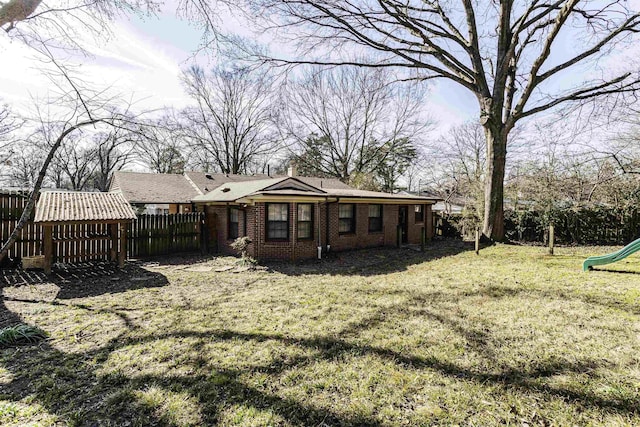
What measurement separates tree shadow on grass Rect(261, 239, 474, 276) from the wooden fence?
438 centimetres

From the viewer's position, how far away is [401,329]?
4219 mm

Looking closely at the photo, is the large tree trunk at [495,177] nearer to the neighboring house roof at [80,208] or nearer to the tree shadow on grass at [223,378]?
the tree shadow on grass at [223,378]

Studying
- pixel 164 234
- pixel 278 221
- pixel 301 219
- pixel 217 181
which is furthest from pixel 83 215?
pixel 217 181

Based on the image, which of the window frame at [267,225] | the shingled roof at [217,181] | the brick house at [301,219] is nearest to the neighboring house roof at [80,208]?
the brick house at [301,219]

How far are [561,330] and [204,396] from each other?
4542 millimetres

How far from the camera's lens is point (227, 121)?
26562 millimetres

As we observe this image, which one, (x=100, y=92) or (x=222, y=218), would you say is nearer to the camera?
(x=100, y=92)

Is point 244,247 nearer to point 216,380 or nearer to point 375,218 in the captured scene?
point 375,218

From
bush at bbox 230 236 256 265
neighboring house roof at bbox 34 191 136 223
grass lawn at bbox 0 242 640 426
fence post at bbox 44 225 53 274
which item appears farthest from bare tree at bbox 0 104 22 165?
bush at bbox 230 236 256 265

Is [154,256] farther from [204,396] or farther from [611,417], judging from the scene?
[611,417]

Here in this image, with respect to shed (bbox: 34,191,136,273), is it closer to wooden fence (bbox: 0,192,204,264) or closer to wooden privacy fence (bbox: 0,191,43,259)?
wooden fence (bbox: 0,192,204,264)

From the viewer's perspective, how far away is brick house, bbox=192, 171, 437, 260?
32.3ft

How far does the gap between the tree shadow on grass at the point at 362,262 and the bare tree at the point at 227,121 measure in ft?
58.6

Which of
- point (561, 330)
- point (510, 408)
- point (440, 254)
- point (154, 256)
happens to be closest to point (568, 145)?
point (440, 254)
